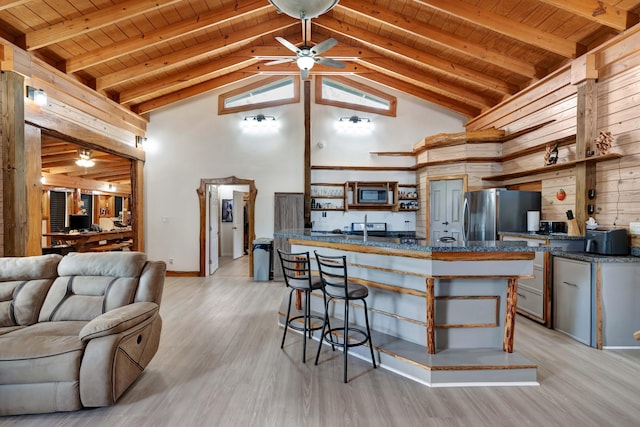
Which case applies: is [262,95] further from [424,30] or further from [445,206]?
[445,206]

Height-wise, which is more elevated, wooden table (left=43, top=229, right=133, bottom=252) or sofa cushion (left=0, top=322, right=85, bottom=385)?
wooden table (left=43, top=229, right=133, bottom=252)

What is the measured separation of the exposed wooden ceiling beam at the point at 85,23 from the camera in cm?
351

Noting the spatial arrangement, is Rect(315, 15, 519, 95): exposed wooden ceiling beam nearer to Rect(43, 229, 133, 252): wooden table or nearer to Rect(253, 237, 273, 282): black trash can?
Rect(253, 237, 273, 282): black trash can

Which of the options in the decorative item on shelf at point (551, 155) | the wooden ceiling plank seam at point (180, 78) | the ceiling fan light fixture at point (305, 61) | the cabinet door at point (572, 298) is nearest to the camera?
the cabinet door at point (572, 298)

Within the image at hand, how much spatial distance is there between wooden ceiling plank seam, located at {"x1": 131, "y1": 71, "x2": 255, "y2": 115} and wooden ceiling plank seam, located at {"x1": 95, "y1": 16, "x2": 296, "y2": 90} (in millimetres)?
1225

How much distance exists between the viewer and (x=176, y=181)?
21.0ft

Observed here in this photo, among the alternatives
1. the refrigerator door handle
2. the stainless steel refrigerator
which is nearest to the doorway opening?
the refrigerator door handle

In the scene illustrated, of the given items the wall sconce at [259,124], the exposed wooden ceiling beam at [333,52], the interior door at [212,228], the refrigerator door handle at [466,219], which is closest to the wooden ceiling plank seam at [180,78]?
the exposed wooden ceiling beam at [333,52]

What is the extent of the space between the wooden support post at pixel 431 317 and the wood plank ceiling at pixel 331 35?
10.6 ft

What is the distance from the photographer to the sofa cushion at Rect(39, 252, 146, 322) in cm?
245

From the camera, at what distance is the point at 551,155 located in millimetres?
4039

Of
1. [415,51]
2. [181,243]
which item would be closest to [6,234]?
[181,243]

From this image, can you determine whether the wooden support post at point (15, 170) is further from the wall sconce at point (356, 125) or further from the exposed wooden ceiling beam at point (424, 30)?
the wall sconce at point (356, 125)

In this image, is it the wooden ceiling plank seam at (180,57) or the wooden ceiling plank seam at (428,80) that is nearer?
the wooden ceiling plank seam at (180,57)
